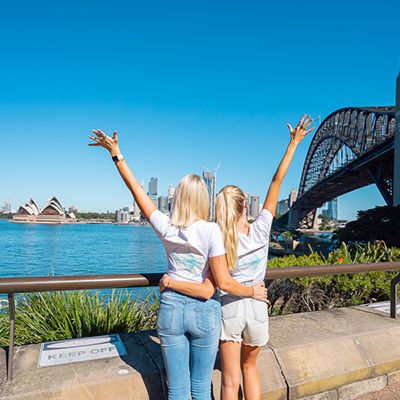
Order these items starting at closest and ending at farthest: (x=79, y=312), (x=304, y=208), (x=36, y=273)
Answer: (x=79, y=312) → (x=36, y=273) → (x=304, y=208)

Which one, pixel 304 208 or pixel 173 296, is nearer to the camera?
pixel 173 296

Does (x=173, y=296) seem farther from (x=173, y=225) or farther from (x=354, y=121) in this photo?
(x=354, y=121)

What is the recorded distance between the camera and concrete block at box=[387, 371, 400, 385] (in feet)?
9.50

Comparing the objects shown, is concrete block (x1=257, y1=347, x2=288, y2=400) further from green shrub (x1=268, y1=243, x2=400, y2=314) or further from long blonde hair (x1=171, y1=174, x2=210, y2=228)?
green shrub (x1=268, y1=243, x2=400, y2=314)

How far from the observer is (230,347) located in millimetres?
2141

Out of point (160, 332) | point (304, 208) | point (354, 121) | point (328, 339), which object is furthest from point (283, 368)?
point (304, 208)

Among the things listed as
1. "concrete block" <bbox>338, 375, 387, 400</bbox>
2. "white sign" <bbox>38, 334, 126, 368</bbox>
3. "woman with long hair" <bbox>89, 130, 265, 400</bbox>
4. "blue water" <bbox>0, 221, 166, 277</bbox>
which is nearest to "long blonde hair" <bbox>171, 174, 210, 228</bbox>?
"woman with long hair" <bbox>89, 130, 265, 400</bbox>

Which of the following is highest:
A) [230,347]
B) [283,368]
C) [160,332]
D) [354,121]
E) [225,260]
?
[354,121]

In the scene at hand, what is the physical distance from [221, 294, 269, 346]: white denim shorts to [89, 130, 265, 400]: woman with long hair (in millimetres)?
125

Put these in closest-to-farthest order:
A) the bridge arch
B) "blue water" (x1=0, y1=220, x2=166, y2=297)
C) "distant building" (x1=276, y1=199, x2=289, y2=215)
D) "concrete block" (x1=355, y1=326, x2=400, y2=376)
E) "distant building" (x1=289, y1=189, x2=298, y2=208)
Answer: "concrete block" (x1=355, y1=326, x2=400, y2=376)
"blue water" (x1=0, y1=220, x2=166, y2=297)
the bridge arch
"distant building" (x1=289, y1=189, x2=298, y2=208)
"distant building" (x1=276, y1=199, x2=289, y2=215)

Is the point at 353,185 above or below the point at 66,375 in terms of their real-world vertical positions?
above

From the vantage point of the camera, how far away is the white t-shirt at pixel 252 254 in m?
2.14

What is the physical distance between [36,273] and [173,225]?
68.7 feet

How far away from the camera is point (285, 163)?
2518 millimetres
